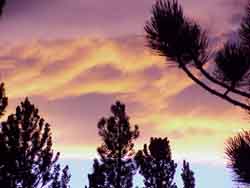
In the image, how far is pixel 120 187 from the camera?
36875 millimetres

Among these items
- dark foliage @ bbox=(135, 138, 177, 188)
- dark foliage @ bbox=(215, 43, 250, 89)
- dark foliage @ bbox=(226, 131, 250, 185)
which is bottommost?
dark foliage @ bbox=(226, 131, 250, 185)

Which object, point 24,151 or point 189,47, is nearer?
point 189,47

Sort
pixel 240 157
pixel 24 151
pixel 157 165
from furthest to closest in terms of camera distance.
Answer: pixel 157 165, pixel 24 151, pixel 240 157

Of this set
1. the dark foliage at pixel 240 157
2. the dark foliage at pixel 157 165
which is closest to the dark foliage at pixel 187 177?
the dark foliage at pixel 157 165

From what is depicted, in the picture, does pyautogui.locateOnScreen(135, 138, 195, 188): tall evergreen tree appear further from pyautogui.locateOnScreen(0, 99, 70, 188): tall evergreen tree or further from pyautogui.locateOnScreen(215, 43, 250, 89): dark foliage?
pyautogui.locateOnScreen(215, 43, 250, 89): dark foliage

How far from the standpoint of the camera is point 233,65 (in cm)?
632

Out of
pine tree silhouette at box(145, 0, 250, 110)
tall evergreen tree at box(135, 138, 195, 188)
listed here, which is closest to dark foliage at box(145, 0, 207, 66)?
pine tree silhouette at box(145, 0, 250, 110)

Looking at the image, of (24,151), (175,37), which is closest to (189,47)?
(175,37)

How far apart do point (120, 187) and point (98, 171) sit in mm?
2494

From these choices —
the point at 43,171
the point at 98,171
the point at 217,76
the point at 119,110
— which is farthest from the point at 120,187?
the point at 217,76

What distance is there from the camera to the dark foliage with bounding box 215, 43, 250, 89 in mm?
6223

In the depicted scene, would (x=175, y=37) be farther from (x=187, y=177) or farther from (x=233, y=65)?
(x=187, y=177)

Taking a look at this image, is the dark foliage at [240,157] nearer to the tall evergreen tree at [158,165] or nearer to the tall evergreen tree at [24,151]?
the tall evergreen tree at [24,151]

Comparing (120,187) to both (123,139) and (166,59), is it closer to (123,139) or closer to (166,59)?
(123,139)
